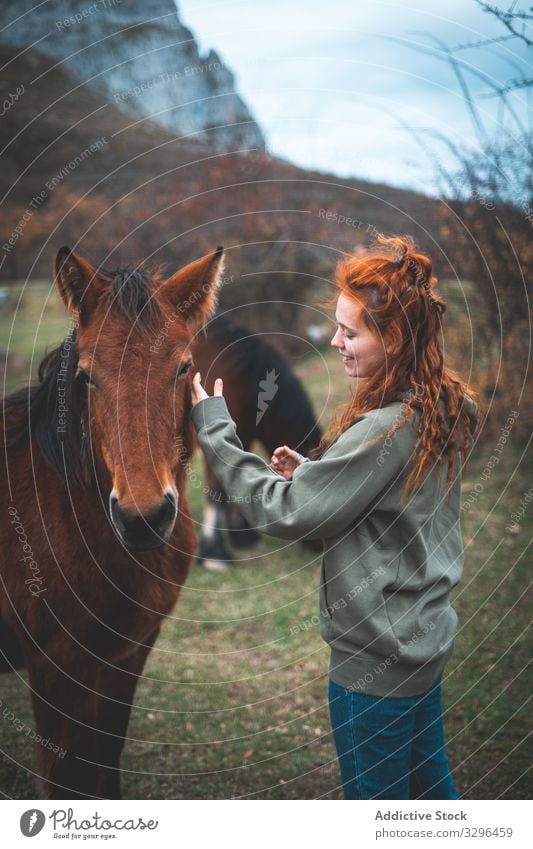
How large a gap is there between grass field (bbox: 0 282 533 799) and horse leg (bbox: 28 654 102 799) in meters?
1.28

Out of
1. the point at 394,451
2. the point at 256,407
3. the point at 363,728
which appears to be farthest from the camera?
the point at 256,407

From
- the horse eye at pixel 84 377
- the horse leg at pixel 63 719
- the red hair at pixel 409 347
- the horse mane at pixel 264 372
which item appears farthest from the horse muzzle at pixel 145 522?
the horse mane at pixel 264 372

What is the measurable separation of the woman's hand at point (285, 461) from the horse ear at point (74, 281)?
47.4 inches

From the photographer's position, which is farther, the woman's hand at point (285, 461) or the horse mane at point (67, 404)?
the horse mane at point (67, 404)

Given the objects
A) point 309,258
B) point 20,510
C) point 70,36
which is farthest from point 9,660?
point 70,36

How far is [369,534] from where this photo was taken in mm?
2285

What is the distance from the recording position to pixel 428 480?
231 cm

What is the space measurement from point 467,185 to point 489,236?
2.57 ft

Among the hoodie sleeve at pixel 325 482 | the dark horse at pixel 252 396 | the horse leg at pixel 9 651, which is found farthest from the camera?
the dark horse at pixel 252 396

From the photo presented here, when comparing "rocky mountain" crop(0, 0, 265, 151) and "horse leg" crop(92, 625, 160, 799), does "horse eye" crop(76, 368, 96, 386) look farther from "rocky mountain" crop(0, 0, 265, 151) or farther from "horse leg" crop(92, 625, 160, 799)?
"rocky mountain" crop(0, 0, 265, 151)

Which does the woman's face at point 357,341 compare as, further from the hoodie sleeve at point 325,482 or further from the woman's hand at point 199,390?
the woman's hand at point 199,390

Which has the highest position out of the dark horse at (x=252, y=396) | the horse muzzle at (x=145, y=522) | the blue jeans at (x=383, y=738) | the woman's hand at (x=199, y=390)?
the dark horse at (x=252, y=396)

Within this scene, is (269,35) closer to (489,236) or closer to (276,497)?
(276,497)

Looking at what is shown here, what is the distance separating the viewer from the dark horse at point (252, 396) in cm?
677
